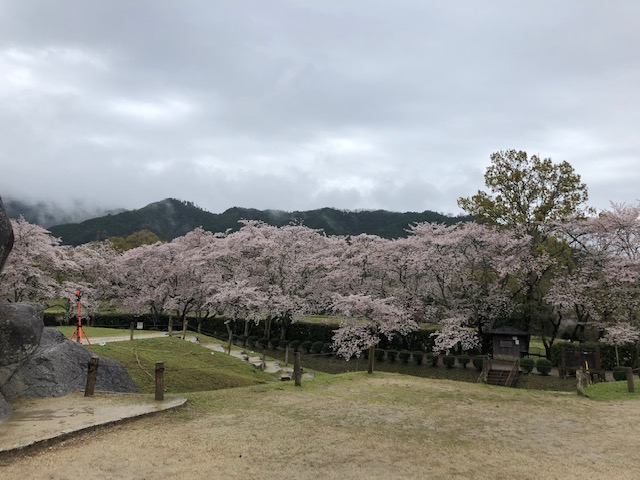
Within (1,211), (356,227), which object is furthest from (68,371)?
(356,227)

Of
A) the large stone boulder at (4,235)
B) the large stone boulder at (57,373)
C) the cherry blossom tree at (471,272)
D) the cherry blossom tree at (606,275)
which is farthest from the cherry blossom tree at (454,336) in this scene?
the large stone boulder at (4,235)

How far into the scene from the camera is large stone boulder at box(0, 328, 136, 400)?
36.2 ft

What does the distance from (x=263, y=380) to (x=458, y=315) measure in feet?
45.9

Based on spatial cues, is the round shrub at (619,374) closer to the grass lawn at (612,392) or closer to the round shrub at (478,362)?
the grass lawn at (612,392)

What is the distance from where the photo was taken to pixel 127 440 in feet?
26.6

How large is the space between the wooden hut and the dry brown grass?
527 inches

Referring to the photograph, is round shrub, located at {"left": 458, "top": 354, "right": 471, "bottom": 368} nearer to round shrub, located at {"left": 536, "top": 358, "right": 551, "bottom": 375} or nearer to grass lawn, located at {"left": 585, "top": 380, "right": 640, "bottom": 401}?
round shrub, located at {"left": 536, "top": 358, "right": 551, "bottom": 375}

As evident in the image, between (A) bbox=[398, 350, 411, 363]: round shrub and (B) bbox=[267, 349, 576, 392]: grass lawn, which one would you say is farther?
(A) bbox=[398, 350, 411, 363]: round shrub

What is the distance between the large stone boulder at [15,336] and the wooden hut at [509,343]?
79.7ft

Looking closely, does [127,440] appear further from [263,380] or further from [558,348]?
[558,348]

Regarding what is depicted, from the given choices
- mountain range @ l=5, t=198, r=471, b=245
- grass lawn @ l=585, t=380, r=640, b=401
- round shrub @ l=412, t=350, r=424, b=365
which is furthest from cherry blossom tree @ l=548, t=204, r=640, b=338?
mountain range @ l=5, t=198, r=471, b=245

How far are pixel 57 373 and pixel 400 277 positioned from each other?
23.5 metres

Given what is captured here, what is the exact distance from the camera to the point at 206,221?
363ft

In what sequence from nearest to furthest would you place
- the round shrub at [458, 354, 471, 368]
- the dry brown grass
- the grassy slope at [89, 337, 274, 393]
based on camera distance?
the dry brown grass
the grassy slope at [89, 337, 274, 393]
the round shrub at [458, 354, 471, 368]
